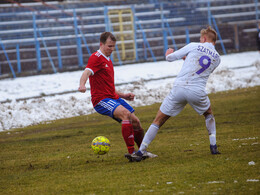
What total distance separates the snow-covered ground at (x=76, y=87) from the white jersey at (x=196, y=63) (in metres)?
8.52

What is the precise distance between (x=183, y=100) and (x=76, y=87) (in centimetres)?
1611

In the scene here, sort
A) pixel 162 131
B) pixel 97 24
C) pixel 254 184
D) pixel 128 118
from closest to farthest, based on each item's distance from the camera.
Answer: pixel 254 184 < pixel 128 118 < pixel 162 131 < pixel 97 24

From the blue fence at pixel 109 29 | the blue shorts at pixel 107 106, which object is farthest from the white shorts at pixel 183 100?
the blue fence at pixel 109 29

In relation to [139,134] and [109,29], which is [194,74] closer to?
[139,134]

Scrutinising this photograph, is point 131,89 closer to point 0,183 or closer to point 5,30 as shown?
point 5,30

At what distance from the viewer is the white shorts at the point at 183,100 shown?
736cm

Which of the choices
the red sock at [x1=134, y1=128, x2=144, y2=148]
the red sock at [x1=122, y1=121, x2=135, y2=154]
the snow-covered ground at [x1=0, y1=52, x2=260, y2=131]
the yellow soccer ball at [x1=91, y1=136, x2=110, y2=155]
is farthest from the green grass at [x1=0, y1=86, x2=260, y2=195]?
the snow-covered ground at [x1=0, y1=52, x2=260, y2=131]

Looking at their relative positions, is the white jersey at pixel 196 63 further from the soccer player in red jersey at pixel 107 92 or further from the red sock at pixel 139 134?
the red sock at pixel 139 134

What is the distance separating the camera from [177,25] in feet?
98.7

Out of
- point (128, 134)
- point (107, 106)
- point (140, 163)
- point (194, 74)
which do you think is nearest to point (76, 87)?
point (107, 106)

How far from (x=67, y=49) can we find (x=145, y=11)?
223 inches

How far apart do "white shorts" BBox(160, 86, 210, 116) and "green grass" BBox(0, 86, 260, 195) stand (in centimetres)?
75

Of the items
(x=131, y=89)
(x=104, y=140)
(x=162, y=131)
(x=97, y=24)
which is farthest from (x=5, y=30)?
(x=104, y=140)

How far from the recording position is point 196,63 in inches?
290
